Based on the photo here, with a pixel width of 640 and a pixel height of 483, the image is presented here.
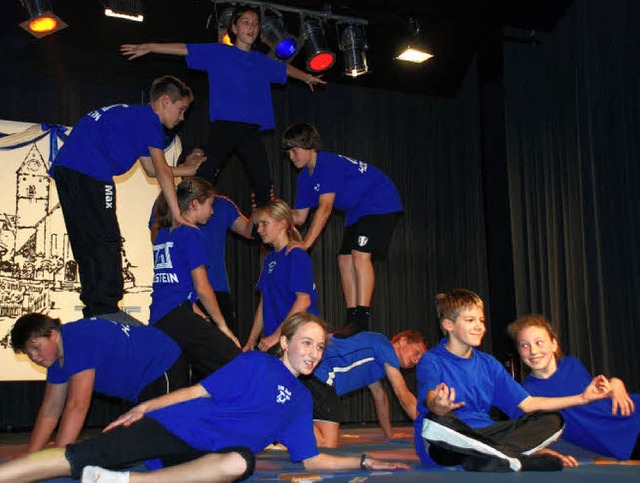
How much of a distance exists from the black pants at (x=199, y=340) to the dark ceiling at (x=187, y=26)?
3.12m

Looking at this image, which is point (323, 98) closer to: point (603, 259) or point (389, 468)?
point (603, 259)

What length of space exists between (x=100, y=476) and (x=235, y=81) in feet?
10.9

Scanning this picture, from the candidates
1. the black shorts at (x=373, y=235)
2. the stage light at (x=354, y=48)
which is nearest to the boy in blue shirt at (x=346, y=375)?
the black shorts at (x=373, y=235)

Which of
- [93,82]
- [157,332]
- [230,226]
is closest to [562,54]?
[230,226]

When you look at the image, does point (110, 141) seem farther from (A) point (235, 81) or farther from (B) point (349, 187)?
(B) point (349, 187)

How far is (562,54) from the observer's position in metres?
6.65

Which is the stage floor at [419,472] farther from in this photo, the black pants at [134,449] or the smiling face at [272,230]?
the smiling face at [272,230]

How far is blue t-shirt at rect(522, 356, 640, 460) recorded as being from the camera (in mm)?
3590

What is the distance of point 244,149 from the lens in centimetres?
509

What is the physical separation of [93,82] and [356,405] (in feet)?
13.0

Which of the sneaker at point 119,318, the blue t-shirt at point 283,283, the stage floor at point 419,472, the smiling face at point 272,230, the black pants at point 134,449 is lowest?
the stage floor at point 419,472

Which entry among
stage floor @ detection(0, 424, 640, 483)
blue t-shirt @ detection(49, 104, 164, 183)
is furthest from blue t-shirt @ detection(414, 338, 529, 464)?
blue t-shirt @ detection(49, 104, 164, 183)

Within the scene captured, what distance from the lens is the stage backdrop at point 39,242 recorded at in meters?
6.26

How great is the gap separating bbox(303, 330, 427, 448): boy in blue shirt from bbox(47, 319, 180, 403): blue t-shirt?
1.00 metres
